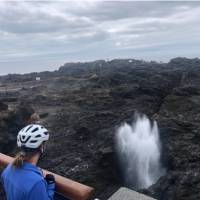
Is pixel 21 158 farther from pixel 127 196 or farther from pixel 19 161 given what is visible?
pixel 127 196

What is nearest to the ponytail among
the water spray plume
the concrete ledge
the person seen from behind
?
the person seen from behind

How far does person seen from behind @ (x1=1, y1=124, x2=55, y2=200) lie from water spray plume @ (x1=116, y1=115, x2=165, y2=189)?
8.95 meters

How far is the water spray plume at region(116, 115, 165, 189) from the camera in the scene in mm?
12414

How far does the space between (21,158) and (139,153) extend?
11154mm

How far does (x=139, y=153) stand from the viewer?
555 inches

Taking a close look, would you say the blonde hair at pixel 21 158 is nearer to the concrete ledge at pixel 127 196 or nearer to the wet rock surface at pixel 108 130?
the concrete ledge at pixel 127 196

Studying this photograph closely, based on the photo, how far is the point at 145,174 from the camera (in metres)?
12.7

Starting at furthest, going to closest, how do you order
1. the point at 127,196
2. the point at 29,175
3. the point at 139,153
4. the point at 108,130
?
the point at 108,130 < the point at 139,153 < the point at 127,196 < the point at 29,175

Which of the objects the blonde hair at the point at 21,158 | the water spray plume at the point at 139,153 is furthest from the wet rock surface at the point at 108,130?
the blonde hair at the point at 21,158

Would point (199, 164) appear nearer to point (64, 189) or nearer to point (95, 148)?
point (95, 148)

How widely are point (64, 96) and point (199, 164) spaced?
646 inches

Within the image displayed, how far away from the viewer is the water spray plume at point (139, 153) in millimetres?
12414

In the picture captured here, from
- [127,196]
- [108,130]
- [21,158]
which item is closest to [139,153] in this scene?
[108,130]

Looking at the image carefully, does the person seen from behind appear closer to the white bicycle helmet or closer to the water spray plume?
the white bicycle helmet
